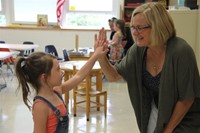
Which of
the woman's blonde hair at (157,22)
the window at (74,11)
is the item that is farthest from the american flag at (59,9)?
the woman's blonde hair at (157,22)

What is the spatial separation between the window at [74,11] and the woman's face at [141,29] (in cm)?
682

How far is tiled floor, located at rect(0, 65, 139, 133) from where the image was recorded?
12.7 ft

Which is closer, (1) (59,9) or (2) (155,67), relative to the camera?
(2) (155,67)

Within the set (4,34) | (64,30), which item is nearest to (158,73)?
(64,30)

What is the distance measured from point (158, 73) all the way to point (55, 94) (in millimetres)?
627

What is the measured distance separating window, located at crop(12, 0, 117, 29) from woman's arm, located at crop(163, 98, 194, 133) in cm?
687

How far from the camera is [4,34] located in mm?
8180

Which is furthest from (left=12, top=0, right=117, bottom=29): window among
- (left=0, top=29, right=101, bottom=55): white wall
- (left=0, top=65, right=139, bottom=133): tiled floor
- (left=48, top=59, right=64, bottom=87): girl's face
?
(left=48, top=59, right=64, bottom=87): girl's face

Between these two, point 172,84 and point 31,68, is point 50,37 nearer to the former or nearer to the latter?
point 31,68

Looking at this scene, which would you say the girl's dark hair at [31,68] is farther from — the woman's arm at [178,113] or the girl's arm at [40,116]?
the woman's arm at [178,113]

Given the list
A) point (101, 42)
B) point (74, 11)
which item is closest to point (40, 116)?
point (101, 42)

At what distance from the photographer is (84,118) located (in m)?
4.29

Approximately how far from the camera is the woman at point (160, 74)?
146cm

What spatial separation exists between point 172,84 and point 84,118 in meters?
2.94
